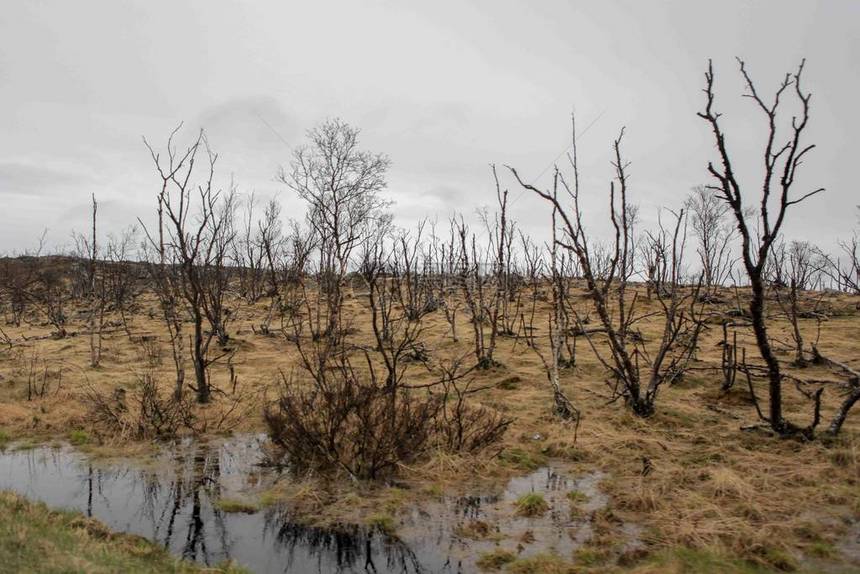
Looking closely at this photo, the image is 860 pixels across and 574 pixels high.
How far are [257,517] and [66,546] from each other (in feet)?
5.07

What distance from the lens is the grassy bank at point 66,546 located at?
3.83 meters

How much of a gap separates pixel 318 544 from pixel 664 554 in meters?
2.65

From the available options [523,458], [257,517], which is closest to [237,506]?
[257,517]

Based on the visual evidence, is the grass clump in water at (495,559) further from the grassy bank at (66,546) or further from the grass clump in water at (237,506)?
the grass clump in water at (237,506)

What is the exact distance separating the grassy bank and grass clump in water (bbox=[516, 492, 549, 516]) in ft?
8.04

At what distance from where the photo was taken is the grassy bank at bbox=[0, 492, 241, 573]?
151 inches

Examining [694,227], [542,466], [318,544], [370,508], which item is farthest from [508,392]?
[694,227]

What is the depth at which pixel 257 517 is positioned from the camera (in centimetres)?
538

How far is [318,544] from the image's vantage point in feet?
15.9

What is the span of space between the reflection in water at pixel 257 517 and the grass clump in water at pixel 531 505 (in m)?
0.08

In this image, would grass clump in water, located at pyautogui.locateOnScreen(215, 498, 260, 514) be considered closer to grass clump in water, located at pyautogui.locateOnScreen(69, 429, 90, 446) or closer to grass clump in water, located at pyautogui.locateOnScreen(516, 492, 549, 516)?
grass clump in water, located at pyautogui.locateOnScreen(516, 492, 549, 516)

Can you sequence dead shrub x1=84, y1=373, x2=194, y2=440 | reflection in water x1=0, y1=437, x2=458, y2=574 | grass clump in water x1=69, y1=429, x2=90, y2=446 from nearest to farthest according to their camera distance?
reflection in water x1=0, y1=437, x2=458, y2=574
grass clump in water x1=69, y1=429, x2=90, y2=446
dead shrub x1=84, y1=373, x2=194, y2=440

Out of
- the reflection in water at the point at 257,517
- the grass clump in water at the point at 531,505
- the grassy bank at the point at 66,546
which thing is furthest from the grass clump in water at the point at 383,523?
the grassy bank at the point at 66,546

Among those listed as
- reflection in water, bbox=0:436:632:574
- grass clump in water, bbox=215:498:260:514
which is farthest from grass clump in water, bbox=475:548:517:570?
grass clump in water, bbox=215:498:260:514
